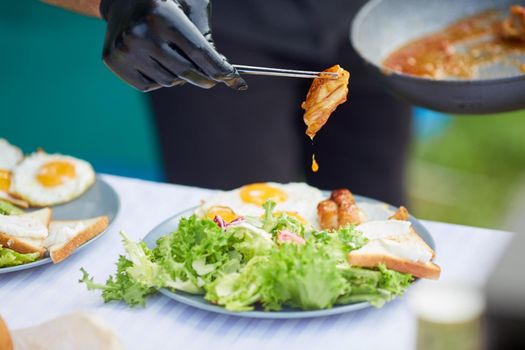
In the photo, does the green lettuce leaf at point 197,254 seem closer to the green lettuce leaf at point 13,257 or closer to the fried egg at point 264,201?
the fried egg at point 264,201

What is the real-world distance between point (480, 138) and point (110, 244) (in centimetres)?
349

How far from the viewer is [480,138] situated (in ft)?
16.7

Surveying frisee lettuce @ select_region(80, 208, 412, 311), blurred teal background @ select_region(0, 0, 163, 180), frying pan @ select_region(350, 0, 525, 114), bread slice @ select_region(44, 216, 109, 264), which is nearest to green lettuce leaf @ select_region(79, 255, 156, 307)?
frisee lettuce @ select_region(80, 208, 412, 311)

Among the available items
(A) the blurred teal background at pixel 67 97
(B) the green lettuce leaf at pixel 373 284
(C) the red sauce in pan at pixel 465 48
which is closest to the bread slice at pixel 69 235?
(B) the green lettuce leaf at pixel 373 284

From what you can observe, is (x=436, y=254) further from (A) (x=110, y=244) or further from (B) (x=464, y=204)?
(B) (x=464, y=204)

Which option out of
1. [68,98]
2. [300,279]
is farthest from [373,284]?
[68,98]

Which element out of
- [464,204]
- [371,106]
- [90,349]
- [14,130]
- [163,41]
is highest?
[163,41]

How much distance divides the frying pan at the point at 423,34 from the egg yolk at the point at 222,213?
53 centimetres

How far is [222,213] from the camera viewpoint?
1992mm

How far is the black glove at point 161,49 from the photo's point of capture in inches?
70.2

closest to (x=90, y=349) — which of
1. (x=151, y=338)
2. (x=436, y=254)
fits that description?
(x=151, y=338)

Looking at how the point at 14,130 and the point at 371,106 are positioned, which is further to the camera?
the point at 14,130

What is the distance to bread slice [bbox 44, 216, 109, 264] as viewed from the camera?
1.94 m

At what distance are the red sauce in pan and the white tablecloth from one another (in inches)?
19.5
